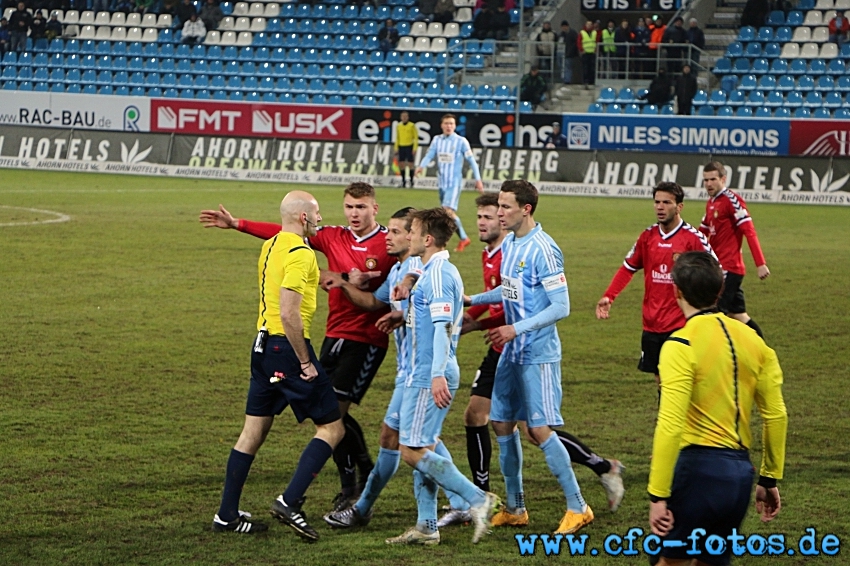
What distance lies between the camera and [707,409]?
4.37 metres

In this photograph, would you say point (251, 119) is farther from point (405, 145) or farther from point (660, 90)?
point (660, 90)

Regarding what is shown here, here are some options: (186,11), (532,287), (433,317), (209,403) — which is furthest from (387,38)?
(433,317)

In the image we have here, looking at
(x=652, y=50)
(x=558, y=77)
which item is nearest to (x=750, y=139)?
(x=652, y=50)

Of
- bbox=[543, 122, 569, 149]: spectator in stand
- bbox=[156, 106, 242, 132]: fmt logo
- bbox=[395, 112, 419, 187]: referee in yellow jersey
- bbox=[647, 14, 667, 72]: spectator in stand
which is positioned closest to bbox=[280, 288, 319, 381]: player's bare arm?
bbox=[395, 112, 419, 187]: referee in yellow jersey

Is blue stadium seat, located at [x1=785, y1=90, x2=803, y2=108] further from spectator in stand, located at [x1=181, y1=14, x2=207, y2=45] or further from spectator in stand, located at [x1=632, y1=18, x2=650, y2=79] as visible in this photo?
spectator in stand, located at [x1=181, y1=14, x2=207, y2=45]

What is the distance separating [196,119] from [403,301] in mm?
29508

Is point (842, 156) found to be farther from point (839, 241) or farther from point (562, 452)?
point (562, 452)

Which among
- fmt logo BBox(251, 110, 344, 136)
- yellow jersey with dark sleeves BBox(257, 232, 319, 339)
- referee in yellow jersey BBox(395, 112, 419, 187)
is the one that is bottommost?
yellow jersey with dark sleeves BBox(257, 232, 319, 339)

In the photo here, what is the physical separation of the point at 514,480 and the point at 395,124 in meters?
Result: 26.6

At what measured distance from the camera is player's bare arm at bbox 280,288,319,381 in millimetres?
6023

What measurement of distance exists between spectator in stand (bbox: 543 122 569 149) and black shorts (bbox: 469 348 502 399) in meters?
24.1

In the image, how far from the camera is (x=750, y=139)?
1173 inches

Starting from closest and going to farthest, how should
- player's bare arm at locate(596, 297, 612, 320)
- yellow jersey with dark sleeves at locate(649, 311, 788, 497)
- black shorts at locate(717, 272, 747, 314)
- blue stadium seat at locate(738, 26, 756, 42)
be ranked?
yellow jersey with dark sleeves at locate(649, 311, 788, 497), player's bare arm at locate(596, 297, 612, 320), black shorts at locate(717, 272, 747, 314), blue stadium seat at locate(738, 26, 756, 42)

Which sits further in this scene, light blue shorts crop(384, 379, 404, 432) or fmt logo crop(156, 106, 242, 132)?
fmt logo crop(156, 106, 242, 132)
